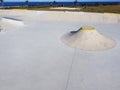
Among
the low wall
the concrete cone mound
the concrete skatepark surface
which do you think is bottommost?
the concrete skatepark surface

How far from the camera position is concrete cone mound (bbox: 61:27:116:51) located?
1007cm

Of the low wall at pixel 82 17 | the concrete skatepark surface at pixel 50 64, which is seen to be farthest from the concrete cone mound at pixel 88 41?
the low wall at pixel 82 17

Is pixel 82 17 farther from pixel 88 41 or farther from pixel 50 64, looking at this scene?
pixel 50 64

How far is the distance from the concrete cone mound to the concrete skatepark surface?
0.42m

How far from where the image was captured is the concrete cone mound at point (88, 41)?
1007cm

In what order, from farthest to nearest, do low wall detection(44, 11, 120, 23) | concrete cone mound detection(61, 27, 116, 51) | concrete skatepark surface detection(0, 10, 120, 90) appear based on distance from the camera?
low wall detection(44, 11, 120, 23)
concrete cone mound detection(61, 27, 116, 51)
concrete skatepark surface detection(0, 10, 120, 90)

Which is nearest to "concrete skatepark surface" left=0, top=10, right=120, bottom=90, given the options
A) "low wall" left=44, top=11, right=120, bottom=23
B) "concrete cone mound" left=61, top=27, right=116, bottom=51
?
"concrete cone mound" left=61, top=27, right=116, bottom=51

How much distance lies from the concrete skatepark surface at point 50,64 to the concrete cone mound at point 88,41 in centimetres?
42

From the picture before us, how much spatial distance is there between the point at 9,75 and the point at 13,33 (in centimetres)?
648

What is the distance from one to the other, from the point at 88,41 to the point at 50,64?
3602 millimetres

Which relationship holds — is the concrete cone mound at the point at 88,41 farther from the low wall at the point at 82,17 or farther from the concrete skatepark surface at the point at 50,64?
the low wall at the point at 82,17

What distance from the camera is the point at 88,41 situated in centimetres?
1041

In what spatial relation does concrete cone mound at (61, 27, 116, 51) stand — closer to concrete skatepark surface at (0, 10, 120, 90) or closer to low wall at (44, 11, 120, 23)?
concrete skatepark surface at (0, 10, 120, 90)

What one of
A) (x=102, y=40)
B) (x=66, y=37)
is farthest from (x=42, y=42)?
(x=102, y=40)
